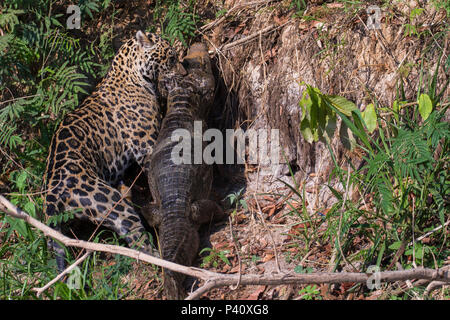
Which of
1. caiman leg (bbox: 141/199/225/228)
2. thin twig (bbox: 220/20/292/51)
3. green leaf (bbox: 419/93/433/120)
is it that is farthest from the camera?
thin twig (bbox: 220/20/292/51)

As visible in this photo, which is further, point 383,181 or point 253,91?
point 253,91

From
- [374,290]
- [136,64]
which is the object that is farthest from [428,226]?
[136,64]

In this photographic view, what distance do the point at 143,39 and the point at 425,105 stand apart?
3.53 m

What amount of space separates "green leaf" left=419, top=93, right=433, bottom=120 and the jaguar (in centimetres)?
258

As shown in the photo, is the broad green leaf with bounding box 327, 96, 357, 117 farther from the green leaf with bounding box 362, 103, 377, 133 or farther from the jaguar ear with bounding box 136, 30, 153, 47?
the jaguar ear with bounding box 136, 30, 153, 47

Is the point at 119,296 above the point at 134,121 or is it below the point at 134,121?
below

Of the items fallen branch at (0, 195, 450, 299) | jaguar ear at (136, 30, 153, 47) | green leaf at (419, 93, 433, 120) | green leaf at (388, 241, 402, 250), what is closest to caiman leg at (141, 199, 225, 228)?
fallen branch at (0, 195, 450, 299)

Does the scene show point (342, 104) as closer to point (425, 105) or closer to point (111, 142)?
point (425, 105)

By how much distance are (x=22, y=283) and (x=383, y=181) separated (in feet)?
10.1

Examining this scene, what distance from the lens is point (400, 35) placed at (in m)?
5.57

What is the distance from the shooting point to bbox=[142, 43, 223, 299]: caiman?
5059 millimetres

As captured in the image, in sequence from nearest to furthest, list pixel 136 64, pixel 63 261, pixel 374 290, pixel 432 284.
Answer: pixel 432 284 < pixel 374 290 < pixel 63 261 < pixel 136 64

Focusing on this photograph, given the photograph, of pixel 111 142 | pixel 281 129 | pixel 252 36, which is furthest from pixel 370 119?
pixel 111 142

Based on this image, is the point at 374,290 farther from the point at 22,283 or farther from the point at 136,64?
the point at 136,64
